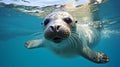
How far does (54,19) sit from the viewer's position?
585 centimetres

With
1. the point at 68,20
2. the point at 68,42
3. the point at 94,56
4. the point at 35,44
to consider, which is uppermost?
the point at 68,20

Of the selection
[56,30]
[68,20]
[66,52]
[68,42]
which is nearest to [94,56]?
[66,52]

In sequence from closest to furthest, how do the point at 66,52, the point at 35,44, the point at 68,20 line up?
1. the point at 68,20
2. the point at 66,52
3. the point at 35,44

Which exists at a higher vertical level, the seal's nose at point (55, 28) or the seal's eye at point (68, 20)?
the seal's eye at point (68, 20)

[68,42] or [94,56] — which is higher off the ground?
[68,42]

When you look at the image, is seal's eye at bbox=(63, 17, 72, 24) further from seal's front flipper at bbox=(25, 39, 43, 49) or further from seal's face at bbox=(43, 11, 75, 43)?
seal's front flipper at bbox=(25, 39, 43, 49)

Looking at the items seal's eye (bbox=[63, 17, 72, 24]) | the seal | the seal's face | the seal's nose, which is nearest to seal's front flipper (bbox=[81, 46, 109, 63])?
the seal

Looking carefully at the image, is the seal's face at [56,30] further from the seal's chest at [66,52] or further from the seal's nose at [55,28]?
the seal's chest at [66,52]

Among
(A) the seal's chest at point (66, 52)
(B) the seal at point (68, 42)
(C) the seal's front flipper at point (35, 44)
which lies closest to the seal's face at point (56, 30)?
(B) the seal at point (68, 42)

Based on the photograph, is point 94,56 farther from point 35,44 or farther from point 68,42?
point 35,44

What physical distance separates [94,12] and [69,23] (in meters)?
10.1

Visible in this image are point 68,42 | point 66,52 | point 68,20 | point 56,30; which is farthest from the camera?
point 66,52

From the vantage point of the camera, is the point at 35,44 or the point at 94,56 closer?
the point at 94,56

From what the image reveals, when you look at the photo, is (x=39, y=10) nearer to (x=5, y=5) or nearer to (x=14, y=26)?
(x=5, y=5)
